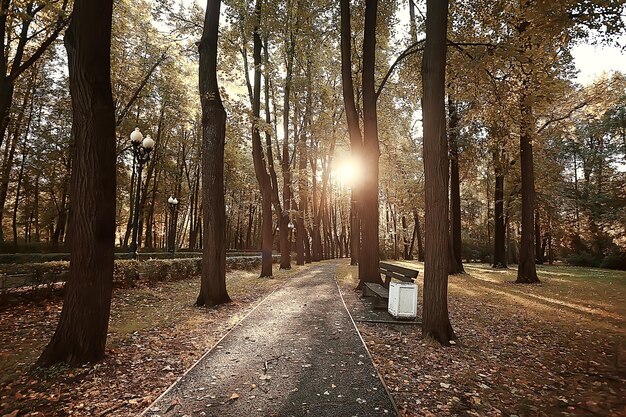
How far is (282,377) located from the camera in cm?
427

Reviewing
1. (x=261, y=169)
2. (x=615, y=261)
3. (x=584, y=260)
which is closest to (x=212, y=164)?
(x=261, y=169)

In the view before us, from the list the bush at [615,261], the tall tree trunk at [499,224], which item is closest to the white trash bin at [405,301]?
the tall tree trunk at [499,224]

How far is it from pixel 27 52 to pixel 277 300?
62.2 feet

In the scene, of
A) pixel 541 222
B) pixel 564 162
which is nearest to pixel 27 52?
pixel 541 222

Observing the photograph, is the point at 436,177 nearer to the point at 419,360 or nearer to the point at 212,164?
the point at 419,360

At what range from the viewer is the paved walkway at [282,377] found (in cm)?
348

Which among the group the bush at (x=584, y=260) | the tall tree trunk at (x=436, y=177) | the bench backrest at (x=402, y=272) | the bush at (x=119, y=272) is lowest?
the bush at (x=584, y=260)

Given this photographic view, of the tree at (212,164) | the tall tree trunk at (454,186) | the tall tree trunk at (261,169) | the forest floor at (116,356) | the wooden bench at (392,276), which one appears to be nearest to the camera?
the forest floor at (116,356)

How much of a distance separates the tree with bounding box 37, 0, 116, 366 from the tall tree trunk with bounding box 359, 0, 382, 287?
7.89 m

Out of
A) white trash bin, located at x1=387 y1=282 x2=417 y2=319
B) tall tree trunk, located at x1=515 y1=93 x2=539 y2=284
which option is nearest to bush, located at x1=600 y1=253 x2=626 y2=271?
tall tree trunk, located at x1=515 y1=93 x2=539 y2=284

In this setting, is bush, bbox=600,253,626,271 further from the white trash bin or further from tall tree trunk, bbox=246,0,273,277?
tall tree trunk, bbox=246,0,273,277

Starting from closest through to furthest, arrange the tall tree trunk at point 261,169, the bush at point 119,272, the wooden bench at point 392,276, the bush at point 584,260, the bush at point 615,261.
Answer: the bush at point 119,272 → the wooden bench at point 392,276 → the tall tree trunk at point 261,169 → the bush at point 615,261 → the bush at point 584,260

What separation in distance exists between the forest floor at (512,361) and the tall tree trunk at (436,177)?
559 millimetres

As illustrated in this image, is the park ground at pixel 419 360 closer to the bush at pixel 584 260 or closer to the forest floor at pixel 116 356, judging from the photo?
the forest floor at pixel 116 356
